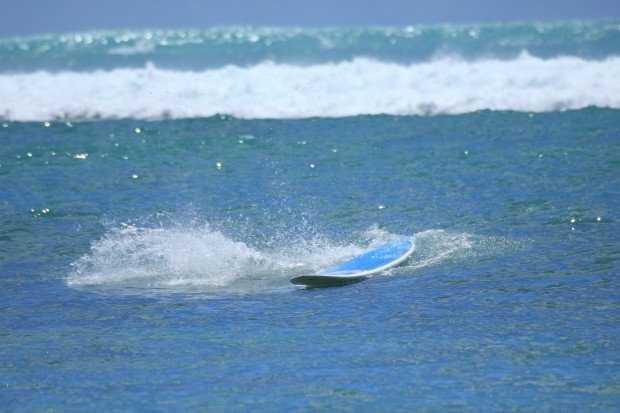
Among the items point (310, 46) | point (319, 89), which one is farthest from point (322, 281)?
point (310, 46)

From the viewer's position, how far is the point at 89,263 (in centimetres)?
1179

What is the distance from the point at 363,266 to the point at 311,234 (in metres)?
2.01

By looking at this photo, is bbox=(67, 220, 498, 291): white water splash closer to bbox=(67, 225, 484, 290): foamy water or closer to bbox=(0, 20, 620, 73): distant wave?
bbox=(67, 225, 484, 290): foamy water

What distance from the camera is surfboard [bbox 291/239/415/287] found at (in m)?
10.4

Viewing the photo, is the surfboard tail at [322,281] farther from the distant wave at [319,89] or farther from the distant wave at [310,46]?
the distant wave at [310,46]

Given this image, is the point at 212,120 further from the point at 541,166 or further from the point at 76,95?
the point at 541,166

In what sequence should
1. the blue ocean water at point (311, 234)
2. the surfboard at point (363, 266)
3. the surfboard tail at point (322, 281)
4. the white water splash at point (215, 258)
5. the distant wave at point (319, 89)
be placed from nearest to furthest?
1. the blue ocean water at point (311, 234)
2. the surfboard tail at point (322, 281)
3. the surfboard at point (363, 266)
4. the white water splash at point (215, 258)
5. the distant wave at point (319, 89)

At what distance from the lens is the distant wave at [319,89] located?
918 inches

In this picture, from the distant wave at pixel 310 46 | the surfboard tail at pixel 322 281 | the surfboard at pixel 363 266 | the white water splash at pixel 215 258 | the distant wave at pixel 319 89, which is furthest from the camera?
the distant wave at pixel 310 46

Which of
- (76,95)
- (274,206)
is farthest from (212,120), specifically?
(274,206)

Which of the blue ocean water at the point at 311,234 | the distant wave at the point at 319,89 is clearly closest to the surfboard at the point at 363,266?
the blue ocean water at the point at 311,234

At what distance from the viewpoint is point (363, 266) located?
1098cm

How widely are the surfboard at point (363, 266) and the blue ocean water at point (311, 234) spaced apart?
0.43ft

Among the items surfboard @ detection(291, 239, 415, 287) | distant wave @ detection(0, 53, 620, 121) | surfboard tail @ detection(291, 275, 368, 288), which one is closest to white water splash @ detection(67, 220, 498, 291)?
surfboard @ detection(291, 239, 415, 287)
